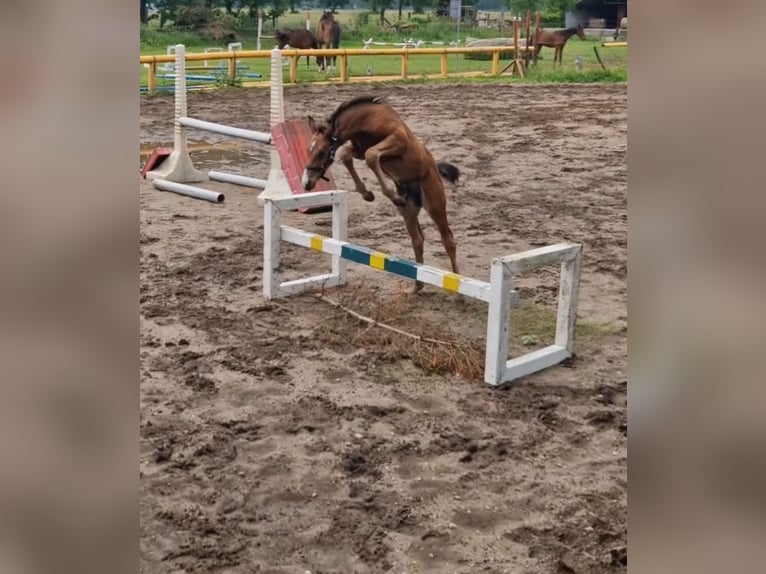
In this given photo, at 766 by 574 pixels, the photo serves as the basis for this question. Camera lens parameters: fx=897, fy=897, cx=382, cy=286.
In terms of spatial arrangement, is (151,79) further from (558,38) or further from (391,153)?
(391,153)

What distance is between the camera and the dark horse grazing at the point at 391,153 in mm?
3320

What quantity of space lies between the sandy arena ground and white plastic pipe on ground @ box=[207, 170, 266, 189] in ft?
2.37

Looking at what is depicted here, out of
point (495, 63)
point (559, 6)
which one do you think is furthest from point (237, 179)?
point (559, 6)

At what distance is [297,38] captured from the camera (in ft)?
49.6

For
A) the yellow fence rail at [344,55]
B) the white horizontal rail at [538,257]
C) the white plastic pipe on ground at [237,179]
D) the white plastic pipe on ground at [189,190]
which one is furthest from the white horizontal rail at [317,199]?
the yellow fence rail at [344,55]

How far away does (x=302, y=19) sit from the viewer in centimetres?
1619

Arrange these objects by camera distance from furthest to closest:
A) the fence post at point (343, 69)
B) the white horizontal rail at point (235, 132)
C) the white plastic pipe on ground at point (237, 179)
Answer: the fence post at point (343, 69) < the white plastic pipe on ground at point (237, 179) < the white horizontal rail at point (235, 132)

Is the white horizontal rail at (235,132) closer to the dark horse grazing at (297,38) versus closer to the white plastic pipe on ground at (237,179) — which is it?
the white plastic pipe on ground at (237,179)

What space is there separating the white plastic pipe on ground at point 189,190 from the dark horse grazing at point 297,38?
Answer: 32.0 feet

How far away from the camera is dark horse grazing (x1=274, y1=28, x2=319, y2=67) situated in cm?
1511
